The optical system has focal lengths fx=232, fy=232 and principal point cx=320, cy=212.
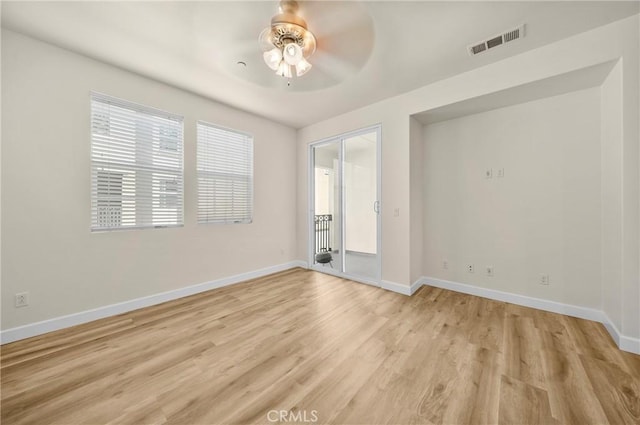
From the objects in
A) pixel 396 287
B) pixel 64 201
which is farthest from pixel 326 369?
pixel 64 201

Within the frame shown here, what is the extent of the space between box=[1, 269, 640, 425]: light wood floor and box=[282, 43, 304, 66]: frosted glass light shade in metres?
2.48

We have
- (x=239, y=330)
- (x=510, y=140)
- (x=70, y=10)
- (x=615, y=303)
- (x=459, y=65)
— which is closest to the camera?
(x=70, y=10)

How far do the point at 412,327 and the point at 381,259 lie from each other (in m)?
1.23

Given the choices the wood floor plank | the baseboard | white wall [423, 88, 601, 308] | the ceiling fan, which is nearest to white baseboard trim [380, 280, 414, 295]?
white wall [423, 88, 601, 308]

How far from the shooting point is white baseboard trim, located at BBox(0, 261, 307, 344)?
2.12 m

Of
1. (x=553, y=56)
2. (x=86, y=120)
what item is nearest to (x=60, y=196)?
(x=86, y=120)

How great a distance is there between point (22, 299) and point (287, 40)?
11.0ft

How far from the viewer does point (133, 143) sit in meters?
2.74

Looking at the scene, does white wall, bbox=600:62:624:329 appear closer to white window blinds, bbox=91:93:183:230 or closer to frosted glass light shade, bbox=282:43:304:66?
frosted glass light shade, bbox=282:43:304:66

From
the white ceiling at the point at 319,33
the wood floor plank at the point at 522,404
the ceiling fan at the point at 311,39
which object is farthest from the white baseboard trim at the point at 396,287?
the ceiling fan at the point at 311,39

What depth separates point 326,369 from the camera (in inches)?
68.8

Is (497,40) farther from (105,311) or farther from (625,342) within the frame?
(105,311)

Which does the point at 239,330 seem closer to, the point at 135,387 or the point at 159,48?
the point at 135,387

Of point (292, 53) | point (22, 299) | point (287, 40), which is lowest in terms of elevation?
point (22, 299)
